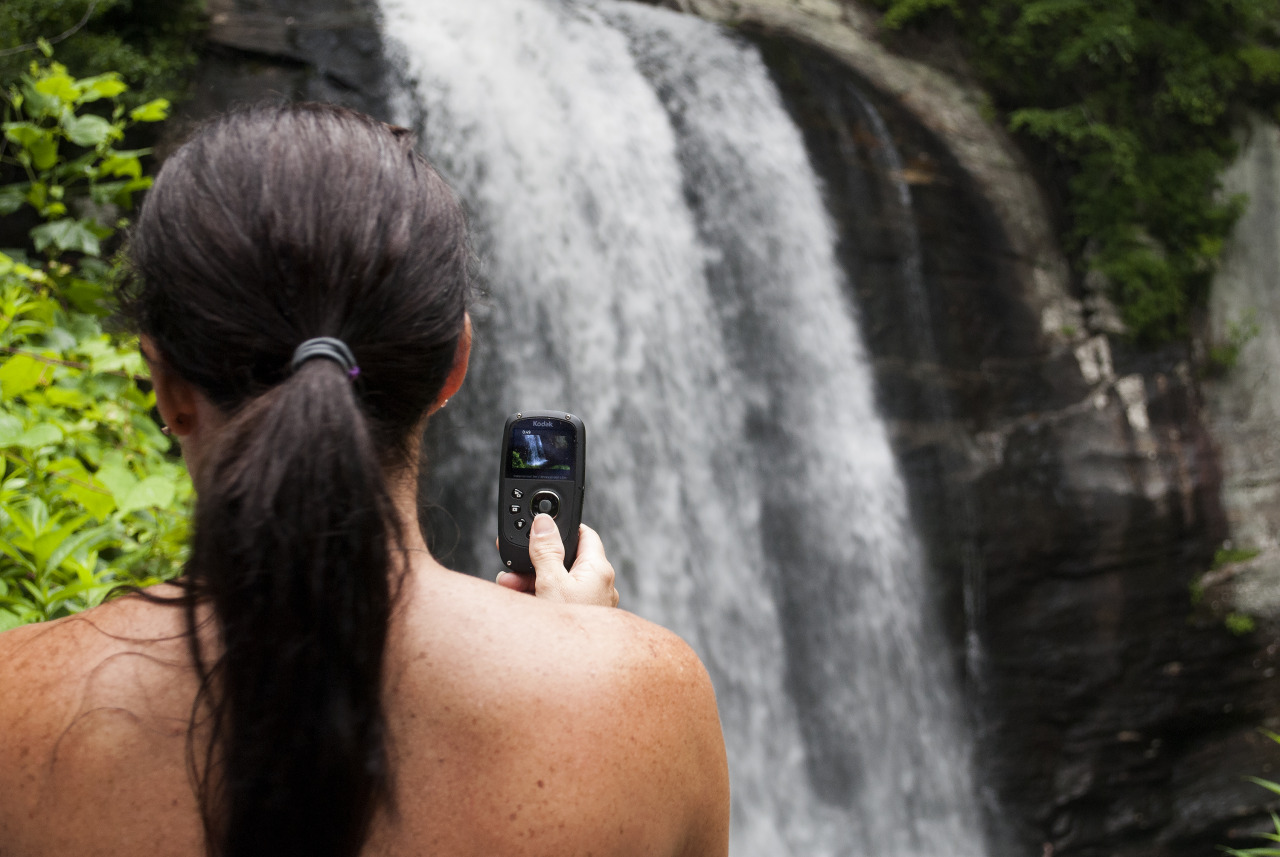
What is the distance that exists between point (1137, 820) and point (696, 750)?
7141mm

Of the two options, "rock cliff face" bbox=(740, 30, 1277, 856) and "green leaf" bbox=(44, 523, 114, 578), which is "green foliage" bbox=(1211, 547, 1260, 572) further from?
"green leaf" bbox=(44, 523, 114, 578)

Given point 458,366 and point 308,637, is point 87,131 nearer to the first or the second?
point 458,366

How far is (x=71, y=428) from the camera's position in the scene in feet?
9.19

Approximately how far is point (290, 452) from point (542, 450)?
2.16 ft

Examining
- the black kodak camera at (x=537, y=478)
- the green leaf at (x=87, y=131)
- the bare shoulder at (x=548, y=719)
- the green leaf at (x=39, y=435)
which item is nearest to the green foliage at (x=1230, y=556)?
the black kodak camera at (x=537, y=478)

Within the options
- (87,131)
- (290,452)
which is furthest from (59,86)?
(290,452)

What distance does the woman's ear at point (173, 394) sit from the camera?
894mm

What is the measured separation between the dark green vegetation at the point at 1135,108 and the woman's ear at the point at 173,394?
25.9ft

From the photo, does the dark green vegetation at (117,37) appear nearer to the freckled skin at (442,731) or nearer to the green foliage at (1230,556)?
the freckled skin at (442,731)

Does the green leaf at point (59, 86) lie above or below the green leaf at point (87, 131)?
above

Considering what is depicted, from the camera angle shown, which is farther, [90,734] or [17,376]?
[17,376]

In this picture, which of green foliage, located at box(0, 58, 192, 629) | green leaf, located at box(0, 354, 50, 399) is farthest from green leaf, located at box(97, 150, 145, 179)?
green leaf, located at box(0, 354, 50, 399)

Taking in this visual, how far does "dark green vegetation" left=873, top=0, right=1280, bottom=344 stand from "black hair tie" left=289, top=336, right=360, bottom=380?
7847 millimetres

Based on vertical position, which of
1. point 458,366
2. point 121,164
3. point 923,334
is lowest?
point 923,334
